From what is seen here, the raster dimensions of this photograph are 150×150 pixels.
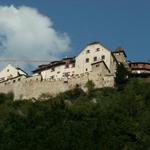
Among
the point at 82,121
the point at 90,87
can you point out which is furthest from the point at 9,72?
the point at 82,121

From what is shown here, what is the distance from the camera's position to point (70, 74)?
341 feet

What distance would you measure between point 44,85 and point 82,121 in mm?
16050

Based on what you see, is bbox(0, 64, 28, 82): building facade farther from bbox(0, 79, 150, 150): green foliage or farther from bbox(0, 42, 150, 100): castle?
bbox(0, 79, 150, 150): green foliage

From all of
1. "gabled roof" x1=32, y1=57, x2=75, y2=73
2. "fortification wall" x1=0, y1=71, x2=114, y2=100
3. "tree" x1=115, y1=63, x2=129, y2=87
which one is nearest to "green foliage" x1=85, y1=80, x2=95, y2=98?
"fortification wall" x1=0, y1=71, x2=114, y2=100

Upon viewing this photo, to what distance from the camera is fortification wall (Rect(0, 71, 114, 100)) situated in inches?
3863

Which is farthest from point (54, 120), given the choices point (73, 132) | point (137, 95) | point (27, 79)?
point (27, 79)

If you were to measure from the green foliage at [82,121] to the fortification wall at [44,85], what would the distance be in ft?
6.04

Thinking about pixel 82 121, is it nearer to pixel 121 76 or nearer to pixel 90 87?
pixel 90 87

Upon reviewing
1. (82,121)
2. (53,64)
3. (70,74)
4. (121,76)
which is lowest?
(82,121)

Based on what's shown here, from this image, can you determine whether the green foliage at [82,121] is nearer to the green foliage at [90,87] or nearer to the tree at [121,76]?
the green foliage at [90,87]

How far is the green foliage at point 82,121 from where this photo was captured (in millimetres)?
81188

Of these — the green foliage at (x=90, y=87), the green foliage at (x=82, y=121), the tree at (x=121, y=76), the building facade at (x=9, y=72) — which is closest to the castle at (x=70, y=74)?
the building facade at (x=9, y=72)

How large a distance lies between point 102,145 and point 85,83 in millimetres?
18799

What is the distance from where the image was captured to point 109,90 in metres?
95.2
